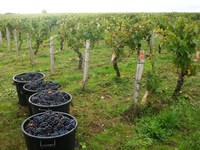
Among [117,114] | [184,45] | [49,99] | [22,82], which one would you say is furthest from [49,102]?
[184,45]

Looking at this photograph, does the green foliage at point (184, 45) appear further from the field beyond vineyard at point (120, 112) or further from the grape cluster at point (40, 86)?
the grape cluster at point (40, 86)

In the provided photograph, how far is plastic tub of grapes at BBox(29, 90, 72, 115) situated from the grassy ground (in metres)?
0.73

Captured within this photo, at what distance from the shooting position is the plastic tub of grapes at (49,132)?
3.68 metres

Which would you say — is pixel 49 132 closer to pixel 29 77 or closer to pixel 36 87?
pixel 36 87

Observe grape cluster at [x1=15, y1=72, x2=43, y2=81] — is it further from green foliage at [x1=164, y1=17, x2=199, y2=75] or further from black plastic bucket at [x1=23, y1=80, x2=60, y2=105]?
green foliage at [x1=164, y1=17, x2=199, y2=75]

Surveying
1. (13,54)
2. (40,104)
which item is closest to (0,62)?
(13,54)

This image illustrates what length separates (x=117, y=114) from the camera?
610 cm

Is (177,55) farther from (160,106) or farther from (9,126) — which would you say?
(9,126)

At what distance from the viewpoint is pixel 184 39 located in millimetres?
6773

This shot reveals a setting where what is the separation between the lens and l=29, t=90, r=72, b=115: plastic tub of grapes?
15.8ft

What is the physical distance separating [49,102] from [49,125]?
3.58 feet

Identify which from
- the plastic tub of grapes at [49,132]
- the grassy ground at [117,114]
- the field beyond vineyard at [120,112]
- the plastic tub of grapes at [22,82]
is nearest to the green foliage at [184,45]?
the field beyond vineyard at [120,112]

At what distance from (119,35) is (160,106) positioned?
3087mm

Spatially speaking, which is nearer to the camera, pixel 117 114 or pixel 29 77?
pixel 117 114
